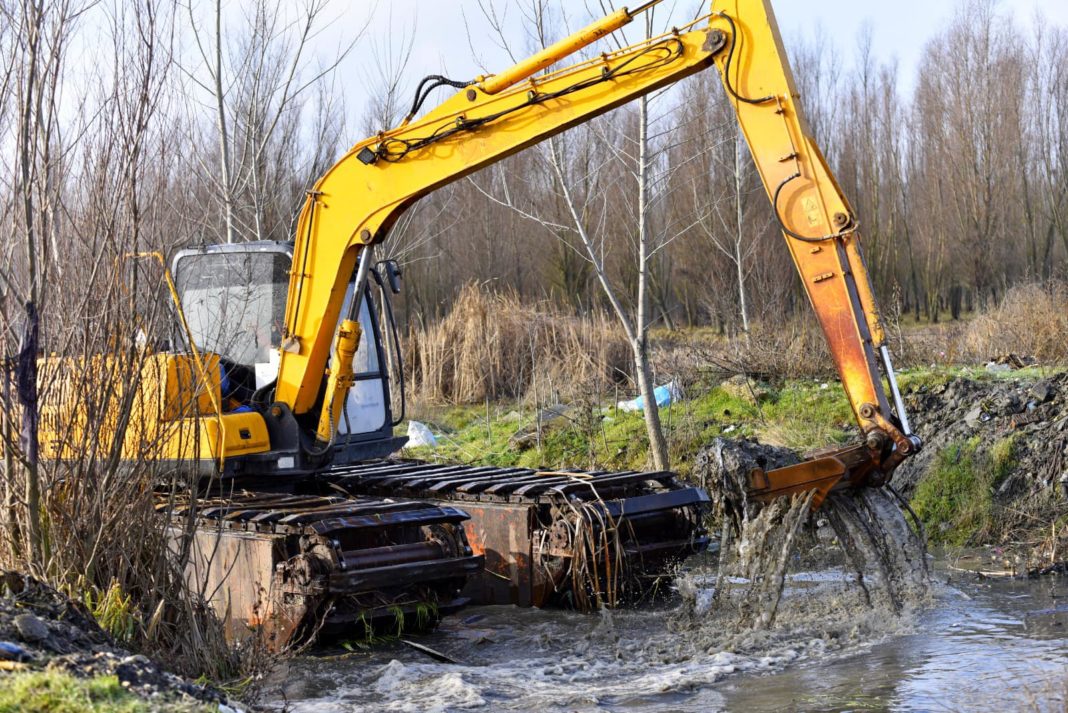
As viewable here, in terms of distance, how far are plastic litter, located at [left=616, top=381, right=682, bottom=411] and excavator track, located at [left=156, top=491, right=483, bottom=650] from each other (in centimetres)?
641

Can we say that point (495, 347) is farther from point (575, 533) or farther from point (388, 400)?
point (575, 533)

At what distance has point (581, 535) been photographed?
8.12m

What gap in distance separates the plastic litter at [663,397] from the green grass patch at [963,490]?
3.60m

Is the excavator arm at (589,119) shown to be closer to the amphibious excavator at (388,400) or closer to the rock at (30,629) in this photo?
the amphibious excavator at (388,400)

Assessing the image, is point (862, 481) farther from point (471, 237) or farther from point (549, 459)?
point (471, 237)

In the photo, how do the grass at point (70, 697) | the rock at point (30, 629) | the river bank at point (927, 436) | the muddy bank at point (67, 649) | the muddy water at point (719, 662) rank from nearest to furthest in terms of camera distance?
the grass at point (70, 697)
the muddy bank at point (67, 649)
the rock at point (30, 629)
the muddy water at point (719, 662)
the river bank at point (927, 436)

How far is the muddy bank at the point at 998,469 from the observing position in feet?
32.4

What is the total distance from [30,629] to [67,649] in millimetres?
158

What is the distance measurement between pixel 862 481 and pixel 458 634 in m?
2.80

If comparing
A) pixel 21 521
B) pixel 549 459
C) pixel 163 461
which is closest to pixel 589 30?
pixel 163 461

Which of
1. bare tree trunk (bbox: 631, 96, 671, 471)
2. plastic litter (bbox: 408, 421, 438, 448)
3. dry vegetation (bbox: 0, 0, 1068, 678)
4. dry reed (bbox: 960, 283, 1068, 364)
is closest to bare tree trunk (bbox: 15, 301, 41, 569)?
dry vegetation (bbox: 0, 0, 1068, 678)

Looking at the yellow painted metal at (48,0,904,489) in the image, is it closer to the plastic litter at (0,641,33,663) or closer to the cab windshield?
the cab windshield

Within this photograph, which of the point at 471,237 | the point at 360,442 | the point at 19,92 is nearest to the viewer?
the point at 19,92

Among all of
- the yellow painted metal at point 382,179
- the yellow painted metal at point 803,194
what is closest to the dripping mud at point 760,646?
the yellow painted metal at point 803,194
